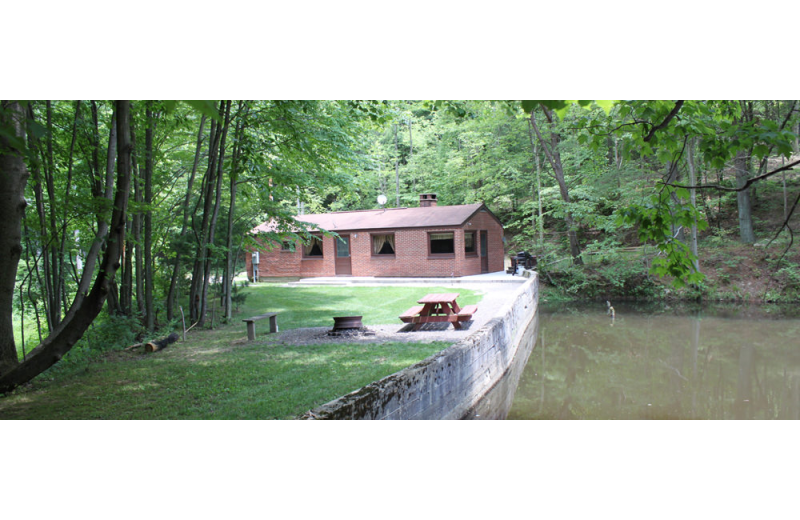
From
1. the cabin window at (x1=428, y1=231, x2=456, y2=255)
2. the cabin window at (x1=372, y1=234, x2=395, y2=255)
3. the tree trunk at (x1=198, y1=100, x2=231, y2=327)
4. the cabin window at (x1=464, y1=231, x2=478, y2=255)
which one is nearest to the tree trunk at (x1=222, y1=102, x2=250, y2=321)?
the tree trunk at (x1=198, y1=100, x2=231, y2=327)

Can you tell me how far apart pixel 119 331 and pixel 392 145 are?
112 feet

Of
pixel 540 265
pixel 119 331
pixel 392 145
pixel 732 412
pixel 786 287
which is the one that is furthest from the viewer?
pixel 392 145

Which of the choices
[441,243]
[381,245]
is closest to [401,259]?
[381,245]

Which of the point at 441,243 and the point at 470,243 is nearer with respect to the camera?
the point at 441,243

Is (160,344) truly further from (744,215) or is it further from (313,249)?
(744,215)

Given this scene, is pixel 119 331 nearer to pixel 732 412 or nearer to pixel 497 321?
pixel 497 321

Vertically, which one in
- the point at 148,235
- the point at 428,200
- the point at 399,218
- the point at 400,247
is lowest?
the point at 400,247

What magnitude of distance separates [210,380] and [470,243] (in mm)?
16677

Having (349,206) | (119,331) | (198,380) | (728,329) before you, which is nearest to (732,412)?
(728,329)

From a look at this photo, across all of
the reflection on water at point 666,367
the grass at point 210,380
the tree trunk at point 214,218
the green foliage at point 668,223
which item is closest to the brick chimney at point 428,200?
the reflection on water at point 666,367

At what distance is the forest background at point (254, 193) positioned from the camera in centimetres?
357

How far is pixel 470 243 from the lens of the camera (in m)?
21.5

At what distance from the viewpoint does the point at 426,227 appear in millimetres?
20484

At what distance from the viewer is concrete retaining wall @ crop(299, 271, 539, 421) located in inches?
151
